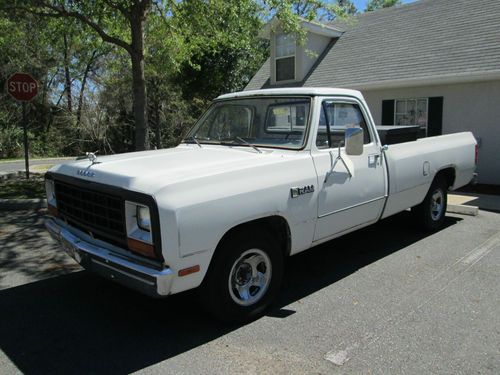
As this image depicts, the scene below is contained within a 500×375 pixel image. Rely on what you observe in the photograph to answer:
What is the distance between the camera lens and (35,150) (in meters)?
23.0

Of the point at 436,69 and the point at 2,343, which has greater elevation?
the point at 436,69

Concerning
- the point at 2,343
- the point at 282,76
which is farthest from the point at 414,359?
the point at 282,76

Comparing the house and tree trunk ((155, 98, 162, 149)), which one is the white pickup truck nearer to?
the house

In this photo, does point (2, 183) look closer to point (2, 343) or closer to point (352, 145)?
point (2, 343)

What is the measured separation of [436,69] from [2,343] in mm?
11156

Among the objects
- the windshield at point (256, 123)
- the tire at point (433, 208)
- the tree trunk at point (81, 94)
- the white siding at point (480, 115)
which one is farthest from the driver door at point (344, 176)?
the tree trunk at point (81, 94)

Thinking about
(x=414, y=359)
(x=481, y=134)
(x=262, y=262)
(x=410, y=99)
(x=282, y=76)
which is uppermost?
(x=282, y=76)

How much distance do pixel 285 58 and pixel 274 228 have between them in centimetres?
1310

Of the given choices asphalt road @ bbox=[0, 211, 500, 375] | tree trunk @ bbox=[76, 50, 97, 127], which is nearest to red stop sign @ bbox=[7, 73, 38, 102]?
asphalt road @ bbox=[0, 211, 500, 375]

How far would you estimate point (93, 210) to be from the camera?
12.6 ft

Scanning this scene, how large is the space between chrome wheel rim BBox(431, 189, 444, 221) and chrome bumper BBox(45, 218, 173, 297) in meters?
4.55

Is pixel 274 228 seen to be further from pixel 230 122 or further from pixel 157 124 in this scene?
pixel 157 124

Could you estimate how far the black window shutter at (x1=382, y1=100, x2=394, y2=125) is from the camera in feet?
41.4

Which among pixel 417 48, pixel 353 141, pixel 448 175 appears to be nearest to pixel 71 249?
pixel 353 141
